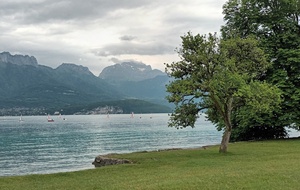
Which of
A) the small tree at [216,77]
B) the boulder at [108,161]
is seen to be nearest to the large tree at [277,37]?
the small tree at [216,77]

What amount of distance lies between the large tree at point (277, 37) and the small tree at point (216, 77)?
10.6m

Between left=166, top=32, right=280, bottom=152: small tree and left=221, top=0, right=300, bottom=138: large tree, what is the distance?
10.6 metres

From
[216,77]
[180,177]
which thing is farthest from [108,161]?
[180,177]

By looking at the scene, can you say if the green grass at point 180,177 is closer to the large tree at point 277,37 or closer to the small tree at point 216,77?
the small tree at point 216,77

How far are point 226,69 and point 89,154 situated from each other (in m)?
37.5

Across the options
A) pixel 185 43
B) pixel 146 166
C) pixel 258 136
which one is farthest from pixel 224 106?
pixel 258 136

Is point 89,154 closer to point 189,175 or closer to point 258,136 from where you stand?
point 258,136

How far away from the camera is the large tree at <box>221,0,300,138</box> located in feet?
142

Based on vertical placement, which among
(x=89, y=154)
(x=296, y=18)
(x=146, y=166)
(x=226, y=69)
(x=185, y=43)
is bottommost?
(x=89, y=154)

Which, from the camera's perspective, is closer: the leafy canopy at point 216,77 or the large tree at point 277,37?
the leafy canopy at point 216,77

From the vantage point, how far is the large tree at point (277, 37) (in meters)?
43.2

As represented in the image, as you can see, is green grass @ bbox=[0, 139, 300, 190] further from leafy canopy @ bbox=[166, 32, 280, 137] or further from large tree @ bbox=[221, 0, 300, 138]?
large tree @ bbox=[221, 0, 300, 138]

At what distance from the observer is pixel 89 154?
61.0 m

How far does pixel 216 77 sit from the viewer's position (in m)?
29.2
